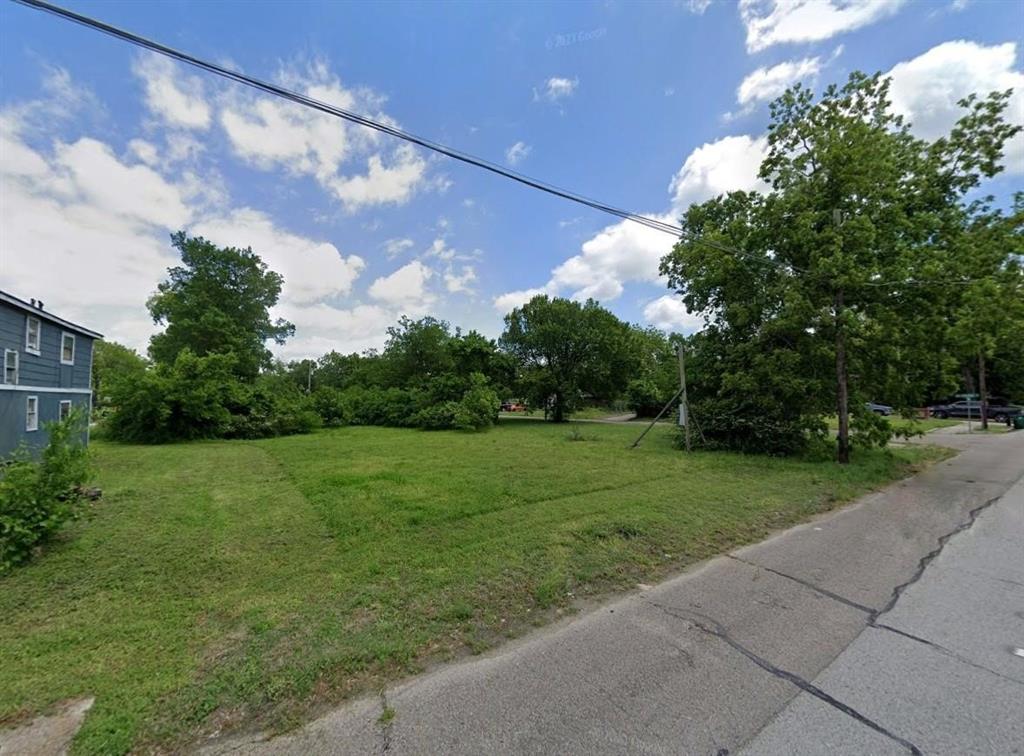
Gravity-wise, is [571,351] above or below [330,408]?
above

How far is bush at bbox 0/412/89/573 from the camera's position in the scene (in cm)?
400

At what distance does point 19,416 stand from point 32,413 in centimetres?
65

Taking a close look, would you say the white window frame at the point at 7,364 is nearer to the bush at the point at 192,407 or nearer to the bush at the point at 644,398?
the bush at the point at 192,407

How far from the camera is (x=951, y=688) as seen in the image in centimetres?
241

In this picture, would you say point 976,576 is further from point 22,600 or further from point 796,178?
point 796,178

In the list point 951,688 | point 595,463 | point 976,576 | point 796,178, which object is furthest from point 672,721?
point 796,178

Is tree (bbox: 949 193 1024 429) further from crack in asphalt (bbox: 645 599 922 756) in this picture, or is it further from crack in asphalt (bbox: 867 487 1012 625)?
crack in asphalt (bbox: 645 599 922 756)

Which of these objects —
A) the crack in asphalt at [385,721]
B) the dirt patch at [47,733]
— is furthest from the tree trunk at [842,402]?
the dirt patch at [47,733]

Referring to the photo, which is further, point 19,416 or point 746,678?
point 19,416

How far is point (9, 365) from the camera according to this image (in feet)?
33.1

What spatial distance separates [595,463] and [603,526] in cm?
492

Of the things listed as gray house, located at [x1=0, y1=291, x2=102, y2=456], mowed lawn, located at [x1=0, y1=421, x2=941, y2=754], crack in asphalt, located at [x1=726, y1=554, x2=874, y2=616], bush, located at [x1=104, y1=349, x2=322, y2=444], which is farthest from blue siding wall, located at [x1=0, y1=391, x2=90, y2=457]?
crack in asphalt, located at [x1=726, y1=554, x2=874, y2=616]

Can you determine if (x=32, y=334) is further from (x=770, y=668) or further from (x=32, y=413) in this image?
(x=770, y=668)

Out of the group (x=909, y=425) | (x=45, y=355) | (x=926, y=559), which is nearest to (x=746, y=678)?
(x=926, y=559)
